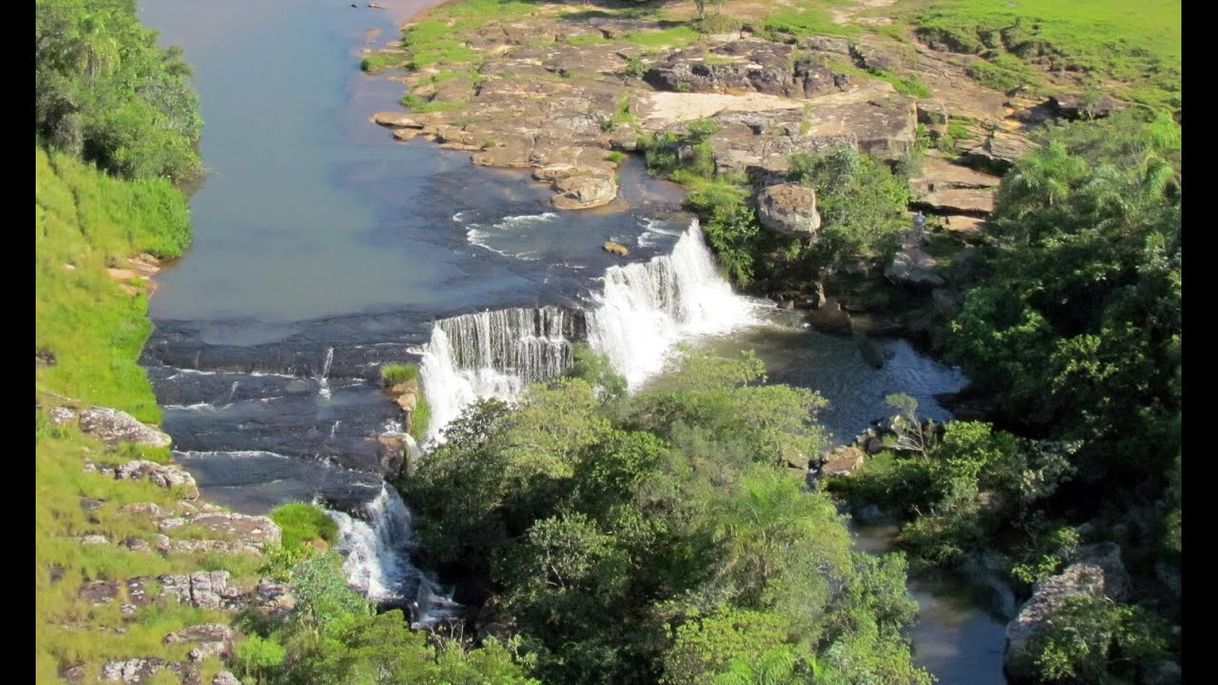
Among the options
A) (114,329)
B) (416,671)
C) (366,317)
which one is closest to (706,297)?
(366,317)

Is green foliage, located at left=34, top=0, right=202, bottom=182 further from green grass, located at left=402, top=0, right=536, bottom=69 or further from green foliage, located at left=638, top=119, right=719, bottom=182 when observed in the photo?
green grass, located at left=402, top=0, right=536, bottom=69

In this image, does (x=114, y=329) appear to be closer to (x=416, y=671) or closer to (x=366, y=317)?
(x=366, y=317)

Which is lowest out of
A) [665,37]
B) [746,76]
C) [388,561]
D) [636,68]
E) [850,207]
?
[388,561]

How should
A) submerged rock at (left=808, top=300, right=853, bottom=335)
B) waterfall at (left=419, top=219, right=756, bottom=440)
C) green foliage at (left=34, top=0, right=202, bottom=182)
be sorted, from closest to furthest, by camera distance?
waterfall at (left=419, top=219, right=756, bottom=440), submerged rock at (left=808, top=300, right=853, bottom=335), green foliage at (left=34, top=0, right=202, bottom=182)

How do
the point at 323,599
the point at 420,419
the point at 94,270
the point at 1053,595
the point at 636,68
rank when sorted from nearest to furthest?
the point at 323,599, the point at 1053,595, the point at 420,419, the point at 94,270, the point at 636,68

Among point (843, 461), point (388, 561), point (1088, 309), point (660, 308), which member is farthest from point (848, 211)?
point (388, 561)

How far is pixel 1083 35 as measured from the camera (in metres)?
70.9

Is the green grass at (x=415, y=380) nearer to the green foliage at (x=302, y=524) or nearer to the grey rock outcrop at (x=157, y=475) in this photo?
the green foliage at (x=302, y=524)

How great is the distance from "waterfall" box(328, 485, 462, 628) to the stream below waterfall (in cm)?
5

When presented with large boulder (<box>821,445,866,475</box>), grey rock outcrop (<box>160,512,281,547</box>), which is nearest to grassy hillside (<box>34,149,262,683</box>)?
grey rock outcrop (<box>160,512,281,547</box>)

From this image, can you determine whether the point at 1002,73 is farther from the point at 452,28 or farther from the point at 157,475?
the point at 157,475

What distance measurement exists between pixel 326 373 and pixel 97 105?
59.8 feet

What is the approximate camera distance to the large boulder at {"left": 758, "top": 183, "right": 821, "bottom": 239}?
151 ft
